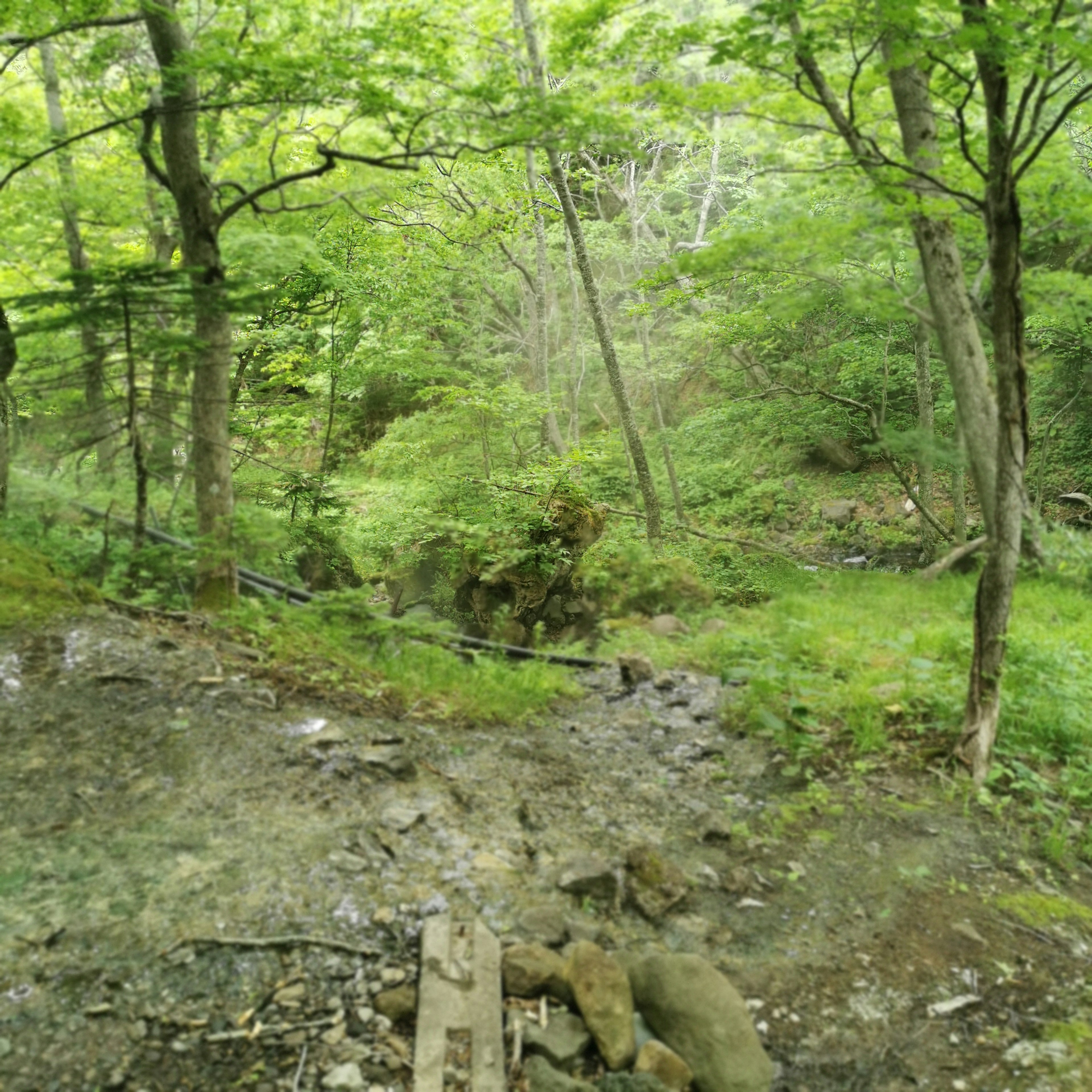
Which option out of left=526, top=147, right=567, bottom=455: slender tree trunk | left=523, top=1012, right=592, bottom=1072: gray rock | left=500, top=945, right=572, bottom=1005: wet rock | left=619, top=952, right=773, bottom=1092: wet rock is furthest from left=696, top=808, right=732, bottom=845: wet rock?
left=526, top=147, right=567, bottom=455: slender tree trunk

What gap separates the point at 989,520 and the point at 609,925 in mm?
3429

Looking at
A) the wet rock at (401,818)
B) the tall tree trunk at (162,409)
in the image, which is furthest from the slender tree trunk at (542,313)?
the wet rock at (401,818)

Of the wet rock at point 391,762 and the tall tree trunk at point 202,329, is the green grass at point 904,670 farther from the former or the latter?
the tall tree trunk at point 202,329

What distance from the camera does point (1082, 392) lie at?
42.5ft

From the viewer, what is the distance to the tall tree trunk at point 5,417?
21.0 ft

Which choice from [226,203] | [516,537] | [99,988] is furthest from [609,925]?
[226,203]

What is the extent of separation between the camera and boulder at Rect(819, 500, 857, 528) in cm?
1600

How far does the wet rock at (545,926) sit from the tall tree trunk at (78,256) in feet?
12.7

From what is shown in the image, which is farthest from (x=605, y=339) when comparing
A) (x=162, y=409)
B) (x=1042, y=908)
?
(x=1042, y=908)

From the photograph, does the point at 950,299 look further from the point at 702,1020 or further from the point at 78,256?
the point at 78,256

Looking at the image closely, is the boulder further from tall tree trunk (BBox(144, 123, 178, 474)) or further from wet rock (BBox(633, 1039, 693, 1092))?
wet rock (BBox(633, 1039, 693, 1092))

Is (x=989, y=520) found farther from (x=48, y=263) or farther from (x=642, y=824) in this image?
(x=48, y=263)

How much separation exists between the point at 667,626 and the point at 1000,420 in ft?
17.6

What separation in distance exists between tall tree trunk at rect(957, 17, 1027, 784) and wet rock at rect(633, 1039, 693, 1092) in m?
3.17
